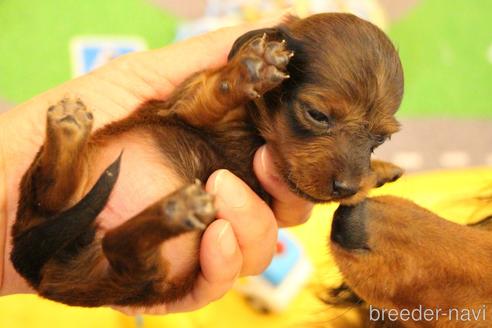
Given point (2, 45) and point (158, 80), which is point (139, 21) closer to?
point (2, 45)

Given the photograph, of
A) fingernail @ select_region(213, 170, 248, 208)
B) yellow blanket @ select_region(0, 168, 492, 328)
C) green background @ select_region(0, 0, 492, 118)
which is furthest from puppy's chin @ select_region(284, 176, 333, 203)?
green background @ select_region(0, 0, 492, 118)

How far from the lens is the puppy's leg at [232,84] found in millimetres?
1305

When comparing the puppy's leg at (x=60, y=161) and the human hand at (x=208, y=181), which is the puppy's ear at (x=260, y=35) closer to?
the human hand at (x=208, y=181)

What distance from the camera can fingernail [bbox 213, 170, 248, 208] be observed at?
57.1 inches

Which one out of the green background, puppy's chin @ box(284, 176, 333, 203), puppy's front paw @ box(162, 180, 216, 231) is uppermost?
puppy's front paw @ box(162, 180, 216, 231)

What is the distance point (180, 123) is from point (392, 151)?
7.20 feet

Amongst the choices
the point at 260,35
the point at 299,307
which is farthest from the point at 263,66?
the point at 299,307

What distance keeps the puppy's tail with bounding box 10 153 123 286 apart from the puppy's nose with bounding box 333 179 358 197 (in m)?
0.55

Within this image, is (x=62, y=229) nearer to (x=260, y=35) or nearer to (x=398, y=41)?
(x=260, y=35)

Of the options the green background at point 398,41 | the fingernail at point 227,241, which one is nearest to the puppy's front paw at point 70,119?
the fingernail at point 227,241

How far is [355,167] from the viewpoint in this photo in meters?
1.38

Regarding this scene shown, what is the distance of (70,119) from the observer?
1284 mm

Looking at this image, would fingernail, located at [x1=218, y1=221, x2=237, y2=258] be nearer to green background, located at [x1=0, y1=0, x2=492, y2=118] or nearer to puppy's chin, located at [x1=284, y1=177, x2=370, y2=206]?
puppy's chin, located at [x1=284, y1=177, x2=370, y2=206]

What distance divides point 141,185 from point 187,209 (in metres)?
0.39
